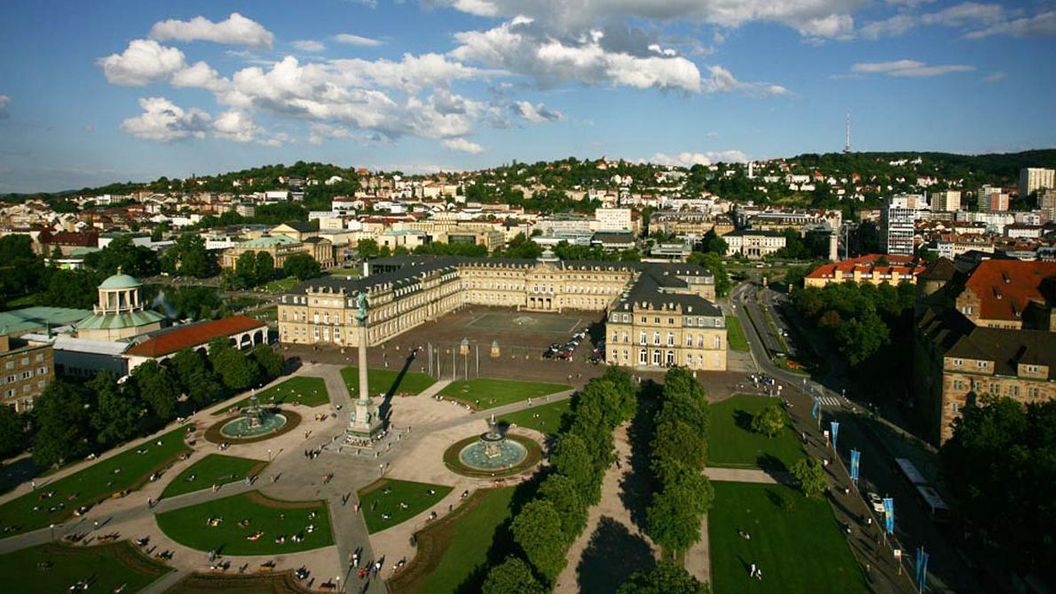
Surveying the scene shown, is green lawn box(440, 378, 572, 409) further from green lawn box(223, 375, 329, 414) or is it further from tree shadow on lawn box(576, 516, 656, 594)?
tree shadow on lawn box(576, 516, 656, 594)

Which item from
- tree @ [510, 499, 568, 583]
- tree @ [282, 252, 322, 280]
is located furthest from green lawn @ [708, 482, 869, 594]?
tree @ [282, 252, 322, 280]

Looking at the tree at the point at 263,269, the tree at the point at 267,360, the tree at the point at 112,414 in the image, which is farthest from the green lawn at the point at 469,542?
the tree at the point at 263,269

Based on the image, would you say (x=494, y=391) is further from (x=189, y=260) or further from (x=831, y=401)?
(x=189, y=260)

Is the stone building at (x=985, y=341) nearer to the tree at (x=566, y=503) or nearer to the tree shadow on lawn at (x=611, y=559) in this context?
the tree shadow on lawn at (x=611, y=559)

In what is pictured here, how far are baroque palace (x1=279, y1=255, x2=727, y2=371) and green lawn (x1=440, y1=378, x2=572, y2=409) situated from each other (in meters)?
12.5

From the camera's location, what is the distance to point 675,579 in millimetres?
27625

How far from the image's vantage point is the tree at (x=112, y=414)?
5156 cm

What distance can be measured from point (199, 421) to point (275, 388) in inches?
392

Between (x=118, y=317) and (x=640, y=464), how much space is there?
6409 cm

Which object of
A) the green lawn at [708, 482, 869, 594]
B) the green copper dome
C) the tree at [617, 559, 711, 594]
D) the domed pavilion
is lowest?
the green lawn at [708, 482, 869, 594]

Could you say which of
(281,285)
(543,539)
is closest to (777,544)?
(543,539)

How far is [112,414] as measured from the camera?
171 feet

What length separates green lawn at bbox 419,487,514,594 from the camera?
1372 inches

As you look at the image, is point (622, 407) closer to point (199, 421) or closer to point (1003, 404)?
point (1003, 404)
